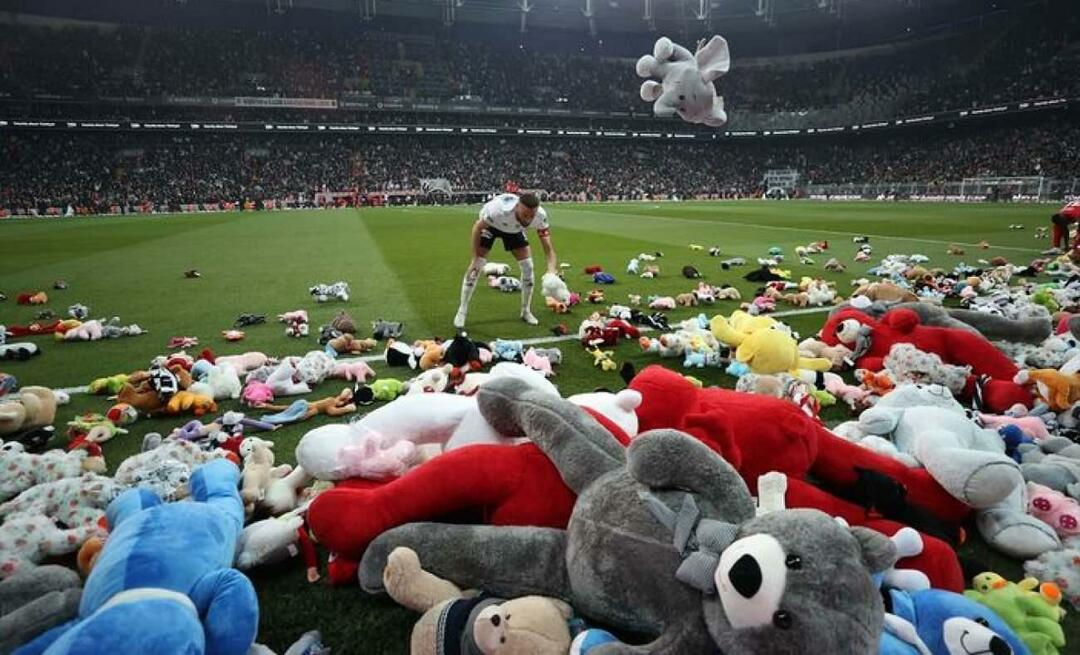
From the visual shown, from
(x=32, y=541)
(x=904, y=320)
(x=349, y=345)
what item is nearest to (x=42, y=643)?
(x=32, y=541)

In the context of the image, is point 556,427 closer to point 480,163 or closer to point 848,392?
point 848,392

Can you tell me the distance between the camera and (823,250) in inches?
446

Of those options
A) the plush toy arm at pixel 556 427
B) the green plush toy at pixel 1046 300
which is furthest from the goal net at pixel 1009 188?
the plush toy arm at pixel 556 427

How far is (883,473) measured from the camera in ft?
7.18

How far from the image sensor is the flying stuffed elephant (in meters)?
6.64

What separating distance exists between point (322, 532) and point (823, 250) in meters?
11.4

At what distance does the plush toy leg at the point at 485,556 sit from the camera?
1766mm

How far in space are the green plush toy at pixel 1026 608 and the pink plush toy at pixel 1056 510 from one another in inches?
15.8

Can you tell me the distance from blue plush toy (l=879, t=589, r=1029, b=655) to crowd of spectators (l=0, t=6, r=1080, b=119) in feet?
153

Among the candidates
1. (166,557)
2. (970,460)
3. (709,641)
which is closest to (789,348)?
(970,460)

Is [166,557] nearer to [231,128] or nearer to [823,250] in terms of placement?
[823,250]

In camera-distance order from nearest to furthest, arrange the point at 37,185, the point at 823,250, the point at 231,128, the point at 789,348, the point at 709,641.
Result: the point at 709,641 < the point at 789,348 < the point at 823,250 < the point at 37,185 < the point at 231,128

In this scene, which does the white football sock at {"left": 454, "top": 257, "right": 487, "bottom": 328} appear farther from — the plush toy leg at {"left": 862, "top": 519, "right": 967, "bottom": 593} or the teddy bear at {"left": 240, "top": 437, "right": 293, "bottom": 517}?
the plush toy leg at {"left": 862, "top": 519, "right": 967, "bottom": 593}

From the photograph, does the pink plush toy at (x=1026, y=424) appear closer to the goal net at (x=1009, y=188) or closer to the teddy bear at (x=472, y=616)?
the teddy bear at (x=472, y=616)
